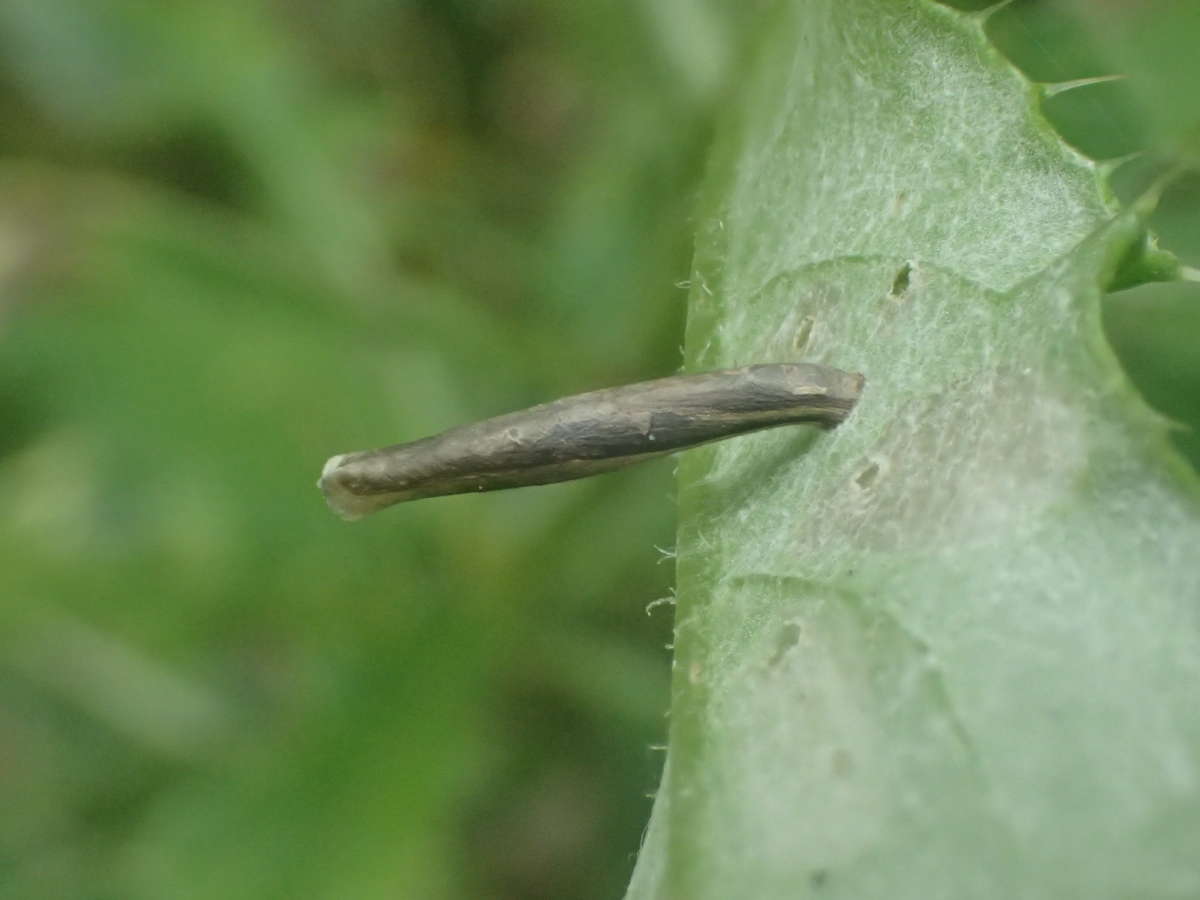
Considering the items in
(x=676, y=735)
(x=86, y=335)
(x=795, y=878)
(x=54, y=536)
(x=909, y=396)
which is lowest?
(x=795, y=878)

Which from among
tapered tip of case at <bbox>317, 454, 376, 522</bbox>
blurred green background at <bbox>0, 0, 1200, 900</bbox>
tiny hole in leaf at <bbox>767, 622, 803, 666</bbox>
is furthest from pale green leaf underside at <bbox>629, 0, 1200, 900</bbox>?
blurred green background at <bbox>0, 0, 1200, 900</bbox>

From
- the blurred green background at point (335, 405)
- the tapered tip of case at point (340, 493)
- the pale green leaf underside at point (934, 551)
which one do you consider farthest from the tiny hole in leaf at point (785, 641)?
the blurred green background at point (335, 405)

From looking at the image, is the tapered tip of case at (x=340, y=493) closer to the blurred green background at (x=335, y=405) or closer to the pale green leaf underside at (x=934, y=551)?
the pale green leaf underside at (x=934, y=551)

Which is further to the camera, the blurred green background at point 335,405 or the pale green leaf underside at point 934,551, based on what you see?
the blurred green background at point 335,405

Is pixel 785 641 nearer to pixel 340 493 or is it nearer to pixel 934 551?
pixel 934 551

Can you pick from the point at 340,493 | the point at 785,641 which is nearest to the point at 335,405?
the point at 340,493

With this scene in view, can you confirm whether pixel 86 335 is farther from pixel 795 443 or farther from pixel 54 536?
pixel 795 443

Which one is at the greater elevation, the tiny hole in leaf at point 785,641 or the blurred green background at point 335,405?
the blurred green background at point 335,405

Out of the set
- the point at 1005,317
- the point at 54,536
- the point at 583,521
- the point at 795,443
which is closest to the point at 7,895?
the point at 54,536
